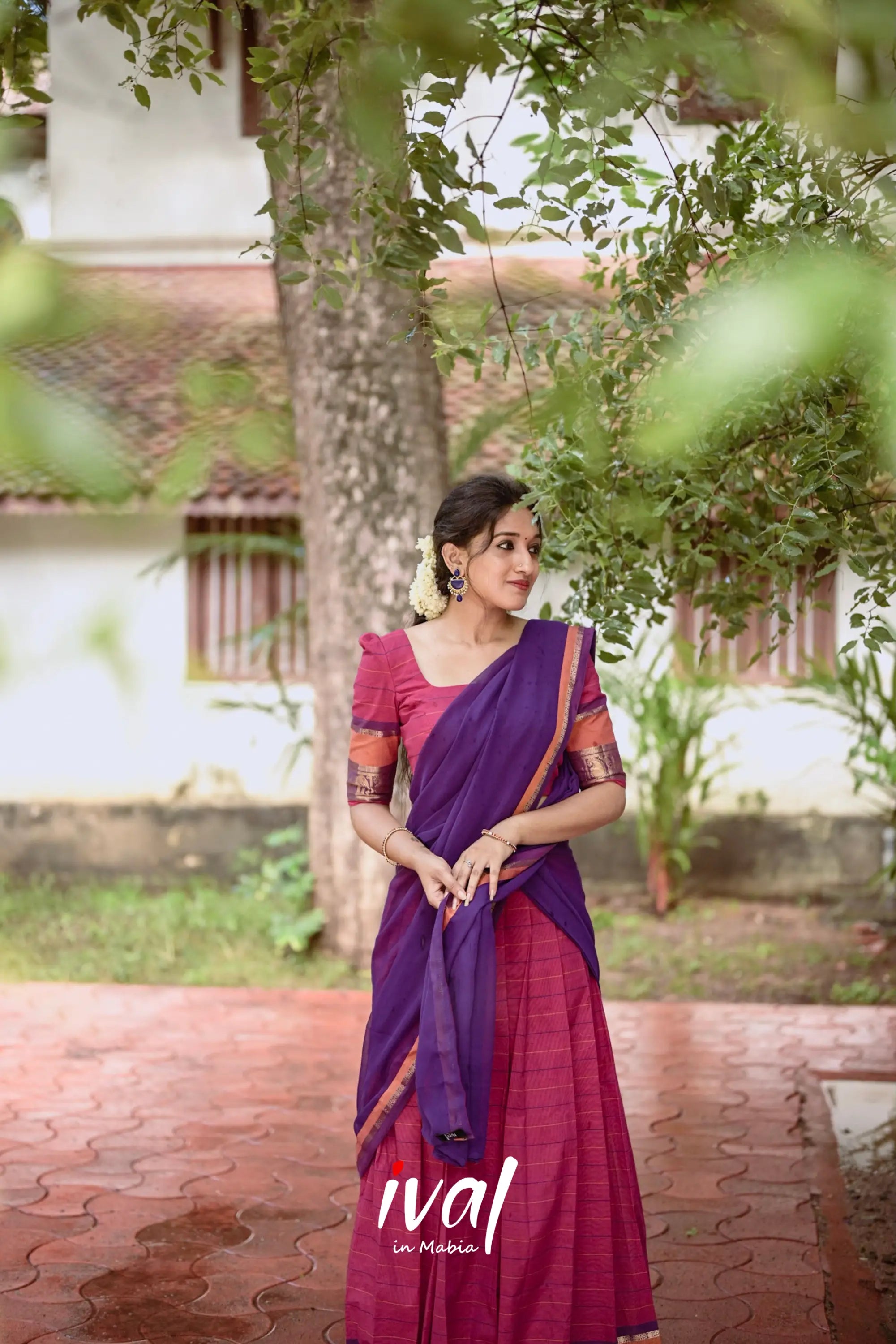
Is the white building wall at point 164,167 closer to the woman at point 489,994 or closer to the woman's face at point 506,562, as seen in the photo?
the woman's face at point 506,562

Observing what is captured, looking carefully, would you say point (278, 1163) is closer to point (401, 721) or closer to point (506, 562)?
point (401, 721)

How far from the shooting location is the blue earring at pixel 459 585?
2691 mm

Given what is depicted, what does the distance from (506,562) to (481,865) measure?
1.88 ft

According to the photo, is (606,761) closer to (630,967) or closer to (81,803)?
(630,967)

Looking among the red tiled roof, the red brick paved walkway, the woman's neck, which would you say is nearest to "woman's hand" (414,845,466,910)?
the woman's neck

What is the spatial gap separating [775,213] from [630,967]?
15.2 feet

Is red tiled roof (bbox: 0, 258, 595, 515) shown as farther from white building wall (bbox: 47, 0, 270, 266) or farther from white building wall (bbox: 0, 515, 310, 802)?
white building wall (bbox: 0, 515, 310, 802)

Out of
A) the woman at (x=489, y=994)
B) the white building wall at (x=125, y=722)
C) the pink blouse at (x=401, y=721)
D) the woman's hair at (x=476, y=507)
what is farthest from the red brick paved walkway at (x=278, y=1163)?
the white building wall at (x=125, y=722)

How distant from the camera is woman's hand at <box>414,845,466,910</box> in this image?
8.25ft

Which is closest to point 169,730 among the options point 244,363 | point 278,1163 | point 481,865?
point 244,363

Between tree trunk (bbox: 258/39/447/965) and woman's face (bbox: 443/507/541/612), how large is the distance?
347 centimetres

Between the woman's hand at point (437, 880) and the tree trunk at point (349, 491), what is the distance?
361cm

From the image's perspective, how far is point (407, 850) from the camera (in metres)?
2.58

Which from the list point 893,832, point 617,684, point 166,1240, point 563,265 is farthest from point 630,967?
point 563,265
